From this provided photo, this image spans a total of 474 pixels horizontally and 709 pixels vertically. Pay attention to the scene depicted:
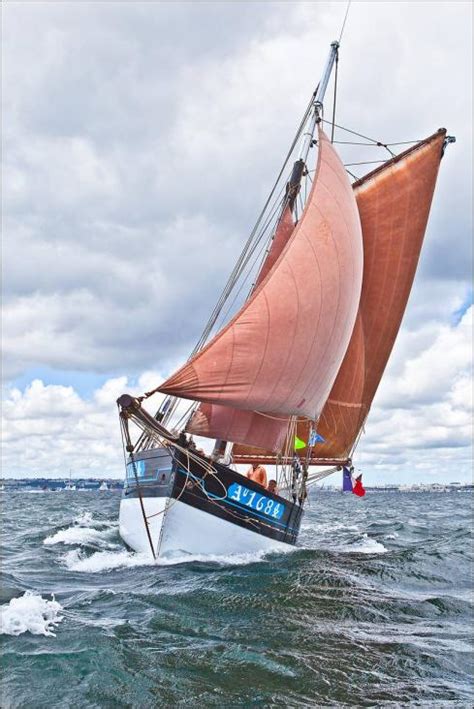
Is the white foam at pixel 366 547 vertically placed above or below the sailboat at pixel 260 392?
below

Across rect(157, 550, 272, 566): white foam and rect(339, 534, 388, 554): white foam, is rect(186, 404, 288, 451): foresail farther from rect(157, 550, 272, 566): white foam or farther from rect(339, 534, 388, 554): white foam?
rect(339, 534, 388, 554): white foam

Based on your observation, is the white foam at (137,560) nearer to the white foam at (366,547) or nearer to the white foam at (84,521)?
the white foam at (366,547)

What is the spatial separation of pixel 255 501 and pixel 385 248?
42.8 ft

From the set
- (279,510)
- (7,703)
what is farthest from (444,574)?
(7,703)

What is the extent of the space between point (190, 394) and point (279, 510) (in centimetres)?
506

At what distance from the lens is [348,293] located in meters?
15.0

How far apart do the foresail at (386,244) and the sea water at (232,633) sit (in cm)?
1034

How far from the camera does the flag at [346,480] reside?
23.1 metres

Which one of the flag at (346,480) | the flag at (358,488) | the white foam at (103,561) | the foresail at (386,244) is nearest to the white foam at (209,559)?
the white foam at (103,561)

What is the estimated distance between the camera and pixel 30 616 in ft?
25.3

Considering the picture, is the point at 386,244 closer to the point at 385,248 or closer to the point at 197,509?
the point at 385,248

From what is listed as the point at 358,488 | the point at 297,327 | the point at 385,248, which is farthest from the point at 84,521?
the point at 297,327

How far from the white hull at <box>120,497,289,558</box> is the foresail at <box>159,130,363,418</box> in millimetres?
2638

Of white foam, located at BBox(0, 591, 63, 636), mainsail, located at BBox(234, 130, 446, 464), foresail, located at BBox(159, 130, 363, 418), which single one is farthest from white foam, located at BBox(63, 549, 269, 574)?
mainsail, located at BBox(234, 130, 446, 464)
